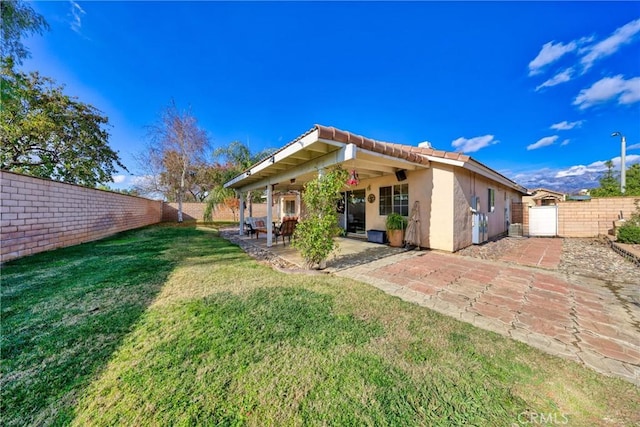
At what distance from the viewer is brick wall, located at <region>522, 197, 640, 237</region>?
29.5ft

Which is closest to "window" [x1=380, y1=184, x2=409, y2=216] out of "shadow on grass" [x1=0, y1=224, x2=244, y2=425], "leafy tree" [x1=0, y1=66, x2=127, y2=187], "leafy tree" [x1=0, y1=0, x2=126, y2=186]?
"shadow on grass" [x1=0, y1=224, x2=244, y2=425]

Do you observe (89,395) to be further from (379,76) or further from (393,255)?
(379,76)

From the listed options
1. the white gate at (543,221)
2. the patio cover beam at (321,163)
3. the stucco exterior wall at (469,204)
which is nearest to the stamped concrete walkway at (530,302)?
the stucco exterior wall at (469,204)

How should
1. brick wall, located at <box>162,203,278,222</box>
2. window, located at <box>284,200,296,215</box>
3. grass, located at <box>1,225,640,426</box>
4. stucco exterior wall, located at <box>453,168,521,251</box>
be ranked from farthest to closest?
brick wall, located at <box>162,203,278,222</box>
window, located at <box>284,200,296,215</box>
stucco exterior wall, located at <box>453,168,521,251</box>
grass, located at <box>1,225,640,426</box>

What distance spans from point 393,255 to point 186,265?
5.47 meters

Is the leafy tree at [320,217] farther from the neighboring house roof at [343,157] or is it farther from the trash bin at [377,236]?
the trash bin at [377,236]

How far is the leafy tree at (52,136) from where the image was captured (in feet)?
37.5

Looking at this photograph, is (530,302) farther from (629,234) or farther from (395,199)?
(629,234)

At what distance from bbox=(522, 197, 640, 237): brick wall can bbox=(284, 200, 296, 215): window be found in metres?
15.1

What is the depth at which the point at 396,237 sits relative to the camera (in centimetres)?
760

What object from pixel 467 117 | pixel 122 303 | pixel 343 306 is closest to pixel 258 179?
pixel 122 303

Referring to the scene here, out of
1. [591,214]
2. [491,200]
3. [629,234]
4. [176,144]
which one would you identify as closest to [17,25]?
[176,144]

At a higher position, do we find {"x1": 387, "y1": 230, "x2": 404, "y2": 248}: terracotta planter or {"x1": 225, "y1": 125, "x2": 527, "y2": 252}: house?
{"x1": 225, "y1": 125, "x2": 527, "y2": 252}: house

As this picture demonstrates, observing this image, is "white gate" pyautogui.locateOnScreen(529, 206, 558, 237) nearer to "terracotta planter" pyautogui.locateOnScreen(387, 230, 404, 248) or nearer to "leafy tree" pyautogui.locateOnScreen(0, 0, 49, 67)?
"terracotta planter" pyautogui.locateOnScreen(387, 230, 404, 248)
